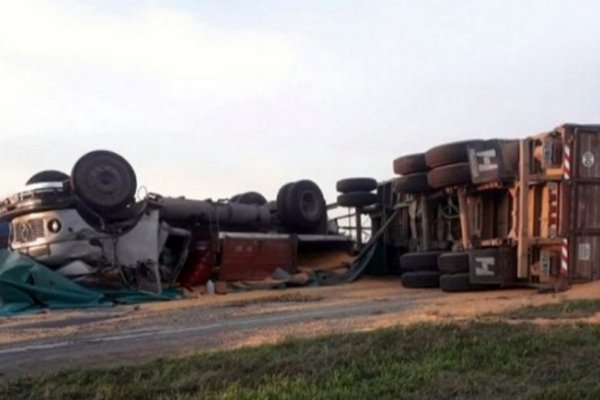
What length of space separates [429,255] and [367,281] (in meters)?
3.75

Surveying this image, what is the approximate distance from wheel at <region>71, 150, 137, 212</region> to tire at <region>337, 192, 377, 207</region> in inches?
205

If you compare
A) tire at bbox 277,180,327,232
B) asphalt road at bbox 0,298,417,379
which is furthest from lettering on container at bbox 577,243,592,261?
tire at bbox 277,180,327,232

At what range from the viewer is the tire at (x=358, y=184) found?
19031 mm

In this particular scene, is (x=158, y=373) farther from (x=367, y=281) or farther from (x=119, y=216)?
(x=367, y=281)

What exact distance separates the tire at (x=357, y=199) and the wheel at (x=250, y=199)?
6.78ft

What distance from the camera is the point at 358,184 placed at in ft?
62.8

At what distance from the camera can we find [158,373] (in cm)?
527

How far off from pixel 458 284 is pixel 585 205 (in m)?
2.34

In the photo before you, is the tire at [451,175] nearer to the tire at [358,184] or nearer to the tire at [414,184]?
the tire at [414,184]

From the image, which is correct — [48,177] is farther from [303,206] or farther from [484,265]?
[484,265]

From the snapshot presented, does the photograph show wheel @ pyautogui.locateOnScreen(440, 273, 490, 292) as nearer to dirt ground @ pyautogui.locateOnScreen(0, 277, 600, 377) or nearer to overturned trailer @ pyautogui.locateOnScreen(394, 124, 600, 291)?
overturned trailer @ pyautogui.locateOnScreen(394, 124, 600, 291)

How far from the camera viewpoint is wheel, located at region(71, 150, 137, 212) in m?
15.8

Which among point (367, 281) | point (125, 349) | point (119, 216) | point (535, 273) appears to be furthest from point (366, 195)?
point (125, 349)

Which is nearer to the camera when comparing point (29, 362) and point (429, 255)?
point (29, 362)
